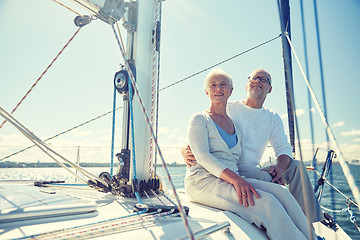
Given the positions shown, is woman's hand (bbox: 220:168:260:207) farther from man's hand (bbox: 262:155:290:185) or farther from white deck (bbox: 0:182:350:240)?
man's hand (bbox: 262:155:290:185)

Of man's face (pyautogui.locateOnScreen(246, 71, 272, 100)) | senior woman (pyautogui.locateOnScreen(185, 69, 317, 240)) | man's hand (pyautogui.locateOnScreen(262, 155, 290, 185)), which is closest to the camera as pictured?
senior woman (pyautogui.locateOnScreen(185, 69, 317, 240))

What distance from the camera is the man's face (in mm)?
1990

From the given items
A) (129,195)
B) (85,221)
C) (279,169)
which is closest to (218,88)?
(279,169)

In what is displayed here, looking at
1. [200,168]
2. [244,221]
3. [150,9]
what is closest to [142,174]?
[200,168]

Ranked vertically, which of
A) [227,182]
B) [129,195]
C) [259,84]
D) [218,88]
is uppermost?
[259,84]

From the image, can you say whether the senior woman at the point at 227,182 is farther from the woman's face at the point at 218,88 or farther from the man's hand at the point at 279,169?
the man's hand at the point at 279,169

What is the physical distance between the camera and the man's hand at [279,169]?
163 centimetres

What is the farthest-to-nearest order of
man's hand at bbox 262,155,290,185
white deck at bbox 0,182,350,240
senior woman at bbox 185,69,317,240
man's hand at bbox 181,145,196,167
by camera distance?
man's hand at bbox 262,155,290,185, man's hand at bbox 181,145,196,167, senior woman at bbox 185,69,317,240, white deck at bbox 0,182,350,240

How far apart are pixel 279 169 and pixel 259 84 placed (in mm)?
667

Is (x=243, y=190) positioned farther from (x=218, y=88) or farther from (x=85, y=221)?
(x=85, y=221)

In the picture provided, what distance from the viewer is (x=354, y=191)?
23.2 inches

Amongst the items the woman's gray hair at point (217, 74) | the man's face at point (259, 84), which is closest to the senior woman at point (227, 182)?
the woman's gray hair at point (217, 74)

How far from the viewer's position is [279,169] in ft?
5.54

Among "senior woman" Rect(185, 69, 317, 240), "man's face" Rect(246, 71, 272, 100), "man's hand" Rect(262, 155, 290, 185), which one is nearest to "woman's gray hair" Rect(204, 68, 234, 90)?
"senior woman" Rect(185, 69, 317, 240)
